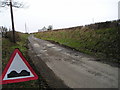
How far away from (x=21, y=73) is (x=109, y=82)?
3.52 meters

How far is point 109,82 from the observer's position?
13.7 feet

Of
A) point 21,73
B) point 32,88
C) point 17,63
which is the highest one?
point 17,63

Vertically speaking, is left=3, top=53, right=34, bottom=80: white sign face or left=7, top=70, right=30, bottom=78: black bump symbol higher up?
left=3, top=53, right=34, bottom=80: white sign face

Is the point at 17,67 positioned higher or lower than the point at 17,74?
higher

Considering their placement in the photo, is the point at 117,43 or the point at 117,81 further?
the point at 117,43

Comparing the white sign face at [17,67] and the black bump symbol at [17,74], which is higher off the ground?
the white sign face at [17,67]

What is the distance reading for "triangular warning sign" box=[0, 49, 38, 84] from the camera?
2.52m

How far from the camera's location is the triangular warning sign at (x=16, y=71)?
2.52 meters

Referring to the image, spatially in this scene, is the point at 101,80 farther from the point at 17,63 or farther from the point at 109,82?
the point at 17,63

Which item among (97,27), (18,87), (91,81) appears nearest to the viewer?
(18,87)

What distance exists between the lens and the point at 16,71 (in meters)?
2.55

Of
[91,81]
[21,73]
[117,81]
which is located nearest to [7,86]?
[21,73]

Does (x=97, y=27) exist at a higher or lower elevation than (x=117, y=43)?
higher

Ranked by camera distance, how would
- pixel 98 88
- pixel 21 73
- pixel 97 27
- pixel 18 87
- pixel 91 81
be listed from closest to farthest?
pixel 21 73 < pixel 98 88 < pixel 18 87 < pixel 91 81 < pixel 97 27
